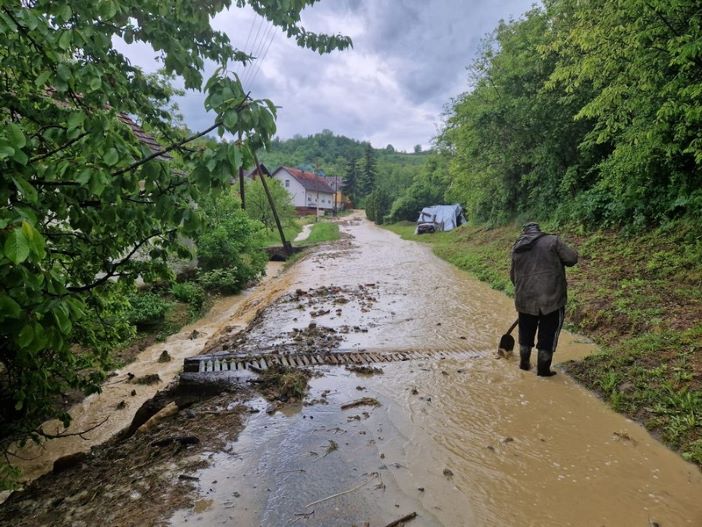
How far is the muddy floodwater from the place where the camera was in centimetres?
302

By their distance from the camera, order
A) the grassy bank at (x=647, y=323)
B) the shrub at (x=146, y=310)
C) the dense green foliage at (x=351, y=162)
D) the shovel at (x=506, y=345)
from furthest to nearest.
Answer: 1. the dense green foliage at (x=351, y=162)
2. the shrub at (x=146, y=310)
3. the shovel at (x=506, y=345)
4. the grassy bank at (x=647, y=323)

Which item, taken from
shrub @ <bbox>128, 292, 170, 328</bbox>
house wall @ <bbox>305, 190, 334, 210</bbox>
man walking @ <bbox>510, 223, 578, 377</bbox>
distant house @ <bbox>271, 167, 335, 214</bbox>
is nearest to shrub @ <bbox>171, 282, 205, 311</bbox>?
shrub @ <bbox>128, 292, 170, 328</bbox>

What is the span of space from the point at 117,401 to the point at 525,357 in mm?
6011

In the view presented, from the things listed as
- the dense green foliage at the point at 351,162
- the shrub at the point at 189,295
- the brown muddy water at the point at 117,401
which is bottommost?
the brown muddy water at the point at 117,401

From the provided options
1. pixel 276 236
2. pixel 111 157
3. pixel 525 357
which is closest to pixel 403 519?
pixel 111 157

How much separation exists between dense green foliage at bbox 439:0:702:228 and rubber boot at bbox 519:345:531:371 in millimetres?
4477

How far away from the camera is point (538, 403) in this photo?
4.80 meters

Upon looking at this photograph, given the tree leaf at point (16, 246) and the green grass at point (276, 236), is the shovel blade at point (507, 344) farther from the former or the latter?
the green grass at point (276, 236)

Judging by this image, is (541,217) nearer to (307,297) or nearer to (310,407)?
(307,297)

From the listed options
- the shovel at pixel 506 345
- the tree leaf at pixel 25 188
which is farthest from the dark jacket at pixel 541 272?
the tree leaf at pixel 25 188

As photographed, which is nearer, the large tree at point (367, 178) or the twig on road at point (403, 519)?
the twig on road at point (403, 519)

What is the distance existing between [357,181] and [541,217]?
64.9m

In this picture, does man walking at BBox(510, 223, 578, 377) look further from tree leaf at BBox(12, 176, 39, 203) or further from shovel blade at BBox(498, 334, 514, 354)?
tree leaf at BBox(12, 176, 39, 203)

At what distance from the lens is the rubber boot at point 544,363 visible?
17.9 ft
